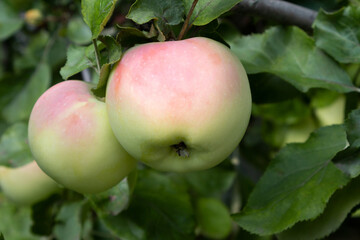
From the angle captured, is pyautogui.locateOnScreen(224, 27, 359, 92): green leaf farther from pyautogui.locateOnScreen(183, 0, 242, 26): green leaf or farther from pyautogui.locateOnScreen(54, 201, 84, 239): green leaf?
pyautogui.locateOnScreen(54, 201, 84, 239): green leaf

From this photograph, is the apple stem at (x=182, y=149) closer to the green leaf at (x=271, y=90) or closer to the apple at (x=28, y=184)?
the green leaf at (x=271, y=90)

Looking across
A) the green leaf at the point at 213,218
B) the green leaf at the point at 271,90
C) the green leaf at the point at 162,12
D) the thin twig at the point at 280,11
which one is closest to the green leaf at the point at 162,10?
the green leaf at the point at 162,12

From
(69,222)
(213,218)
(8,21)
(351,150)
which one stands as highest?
(351,150)

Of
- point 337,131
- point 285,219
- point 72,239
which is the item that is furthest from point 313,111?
point 72,239

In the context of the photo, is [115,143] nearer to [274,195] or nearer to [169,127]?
[169,127]

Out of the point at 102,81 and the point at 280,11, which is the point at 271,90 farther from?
the point at 102,81

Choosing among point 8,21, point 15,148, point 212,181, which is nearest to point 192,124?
point 15,148

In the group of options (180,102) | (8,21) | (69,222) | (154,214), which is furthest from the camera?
(8,21)
